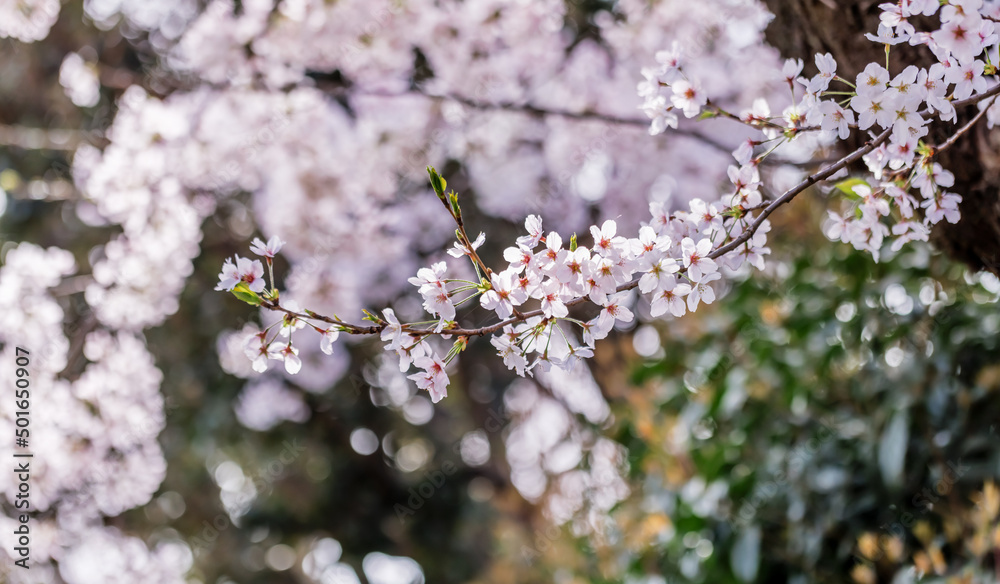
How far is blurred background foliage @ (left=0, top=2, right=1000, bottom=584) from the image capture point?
5.49 feet

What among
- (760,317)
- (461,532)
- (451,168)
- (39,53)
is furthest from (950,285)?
(39,53)

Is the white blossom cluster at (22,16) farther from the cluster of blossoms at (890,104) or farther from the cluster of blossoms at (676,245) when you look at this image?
the cluster of blossoms at (890,104)

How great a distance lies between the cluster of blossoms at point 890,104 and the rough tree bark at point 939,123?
15cm

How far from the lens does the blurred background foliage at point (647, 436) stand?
167 centimetres

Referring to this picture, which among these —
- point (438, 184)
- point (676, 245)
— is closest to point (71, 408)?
point (438, 184)

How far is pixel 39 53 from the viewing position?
3268 mm

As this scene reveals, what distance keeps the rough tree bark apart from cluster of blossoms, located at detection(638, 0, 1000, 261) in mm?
150

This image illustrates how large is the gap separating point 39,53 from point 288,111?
200cm

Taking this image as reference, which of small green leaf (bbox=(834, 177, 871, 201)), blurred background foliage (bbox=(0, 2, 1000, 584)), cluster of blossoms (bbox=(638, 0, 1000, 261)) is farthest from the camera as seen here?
blurred background foliage (bbox=(0, 2, 1000, 584))

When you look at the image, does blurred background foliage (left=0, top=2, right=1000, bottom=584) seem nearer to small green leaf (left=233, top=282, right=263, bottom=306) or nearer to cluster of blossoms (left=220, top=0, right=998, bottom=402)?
cluster of blossoms (left=220, top=0, right=998, bottom=402)

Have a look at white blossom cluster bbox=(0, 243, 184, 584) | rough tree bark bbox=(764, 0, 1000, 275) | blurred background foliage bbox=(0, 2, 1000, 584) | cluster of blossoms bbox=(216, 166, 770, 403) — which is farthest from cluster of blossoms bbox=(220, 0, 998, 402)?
white blossom cluster bbox=(0, 243, 184, 584)

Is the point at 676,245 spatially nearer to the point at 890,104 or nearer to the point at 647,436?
the point at 890,104

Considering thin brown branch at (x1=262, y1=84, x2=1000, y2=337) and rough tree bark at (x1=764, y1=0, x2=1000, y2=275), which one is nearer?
thin brown branch at (x1=262, y1=84, x2=1000, y2=337)

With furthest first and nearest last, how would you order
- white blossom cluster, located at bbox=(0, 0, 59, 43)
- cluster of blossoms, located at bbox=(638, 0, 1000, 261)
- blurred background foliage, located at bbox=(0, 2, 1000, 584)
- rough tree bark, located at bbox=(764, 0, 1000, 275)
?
white blossom cluster, located at bbox=(0, 0, 59, 43)
blurred background foliage, located at bbox=(0, 2, 1000, 584)
rough tree bark, located at bbox=(764, 0, 1000, 275)
cluster of blossoms, located at bbox=(638, 0, 1000, 261)
